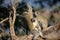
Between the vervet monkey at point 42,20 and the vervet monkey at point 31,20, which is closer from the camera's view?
the vervet monkey at point 31,20

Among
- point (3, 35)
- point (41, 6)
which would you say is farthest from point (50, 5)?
point (3, 35)

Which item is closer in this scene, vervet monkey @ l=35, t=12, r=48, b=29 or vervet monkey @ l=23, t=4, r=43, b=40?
vervet monkey @ l=23, t=4, r=43, b=40

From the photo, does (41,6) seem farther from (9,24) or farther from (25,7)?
(9,24)

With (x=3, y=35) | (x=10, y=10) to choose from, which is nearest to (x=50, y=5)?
(x=10, y=10)

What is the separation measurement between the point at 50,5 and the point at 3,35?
1.51 metres

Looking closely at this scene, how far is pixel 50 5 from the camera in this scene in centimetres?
462

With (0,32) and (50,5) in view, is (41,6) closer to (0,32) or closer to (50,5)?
(50,5)

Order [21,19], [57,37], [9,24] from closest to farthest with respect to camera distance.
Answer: [57,37]
[9,24]
[21,19]

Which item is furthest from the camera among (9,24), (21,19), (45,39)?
(21,19)

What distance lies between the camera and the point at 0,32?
422 centimetres

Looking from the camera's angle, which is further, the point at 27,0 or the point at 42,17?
the point at 42,17

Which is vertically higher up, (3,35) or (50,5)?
(50,5)

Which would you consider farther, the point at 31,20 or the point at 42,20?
the point at 42,20

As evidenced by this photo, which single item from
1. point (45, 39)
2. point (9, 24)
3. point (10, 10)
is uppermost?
point (10, 10)
